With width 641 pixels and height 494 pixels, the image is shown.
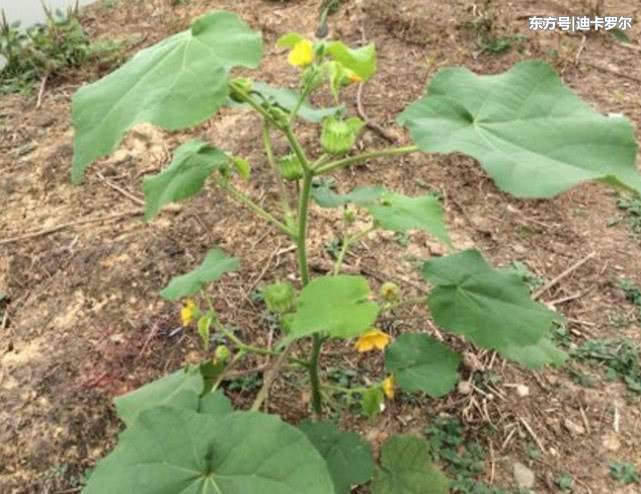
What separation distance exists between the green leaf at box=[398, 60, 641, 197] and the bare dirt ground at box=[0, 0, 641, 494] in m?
0.77

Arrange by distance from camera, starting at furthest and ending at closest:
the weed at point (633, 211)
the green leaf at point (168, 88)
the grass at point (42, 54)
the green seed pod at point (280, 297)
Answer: the grass at point (42, 54), the weed at point (633, 211), the green seed pod at point (280, 297), the green leaf at point (168, 88)

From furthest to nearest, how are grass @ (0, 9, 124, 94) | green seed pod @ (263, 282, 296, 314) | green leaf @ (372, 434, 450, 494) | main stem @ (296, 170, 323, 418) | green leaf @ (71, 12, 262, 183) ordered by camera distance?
1. grass @ (0, 9, 124, 94)
2. green leaf @ (372, 434, 450, 494)
3. green seed pod @ (263, 282, 296, 314)
4. main stem @ (296, 170, 323, 418)
5. green leaf @ (71, 12, 262, 183)

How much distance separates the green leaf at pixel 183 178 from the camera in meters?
1.23

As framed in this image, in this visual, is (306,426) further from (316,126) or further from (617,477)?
(316,126)

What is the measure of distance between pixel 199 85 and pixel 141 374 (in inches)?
37.7

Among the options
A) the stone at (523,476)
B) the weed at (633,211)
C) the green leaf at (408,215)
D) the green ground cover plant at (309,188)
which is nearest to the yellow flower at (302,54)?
the green ground cover plant at (309,188)

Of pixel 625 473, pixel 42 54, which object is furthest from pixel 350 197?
pixel 42 54

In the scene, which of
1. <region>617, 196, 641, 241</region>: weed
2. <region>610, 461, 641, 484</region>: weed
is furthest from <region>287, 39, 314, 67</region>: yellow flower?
<region>617, 196, 641, 241</region>: weed

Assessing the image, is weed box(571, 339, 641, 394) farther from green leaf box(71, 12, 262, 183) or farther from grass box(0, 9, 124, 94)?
grass box(0, 9, 124, 94)

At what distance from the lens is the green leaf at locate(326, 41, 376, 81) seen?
44.2 inches

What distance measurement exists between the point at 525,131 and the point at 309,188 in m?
0.34

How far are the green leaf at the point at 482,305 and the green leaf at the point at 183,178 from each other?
45cm

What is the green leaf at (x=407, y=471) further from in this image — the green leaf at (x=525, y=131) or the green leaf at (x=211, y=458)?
the green leaf at (x=525, y=131)

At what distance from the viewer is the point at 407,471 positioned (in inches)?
56.9
